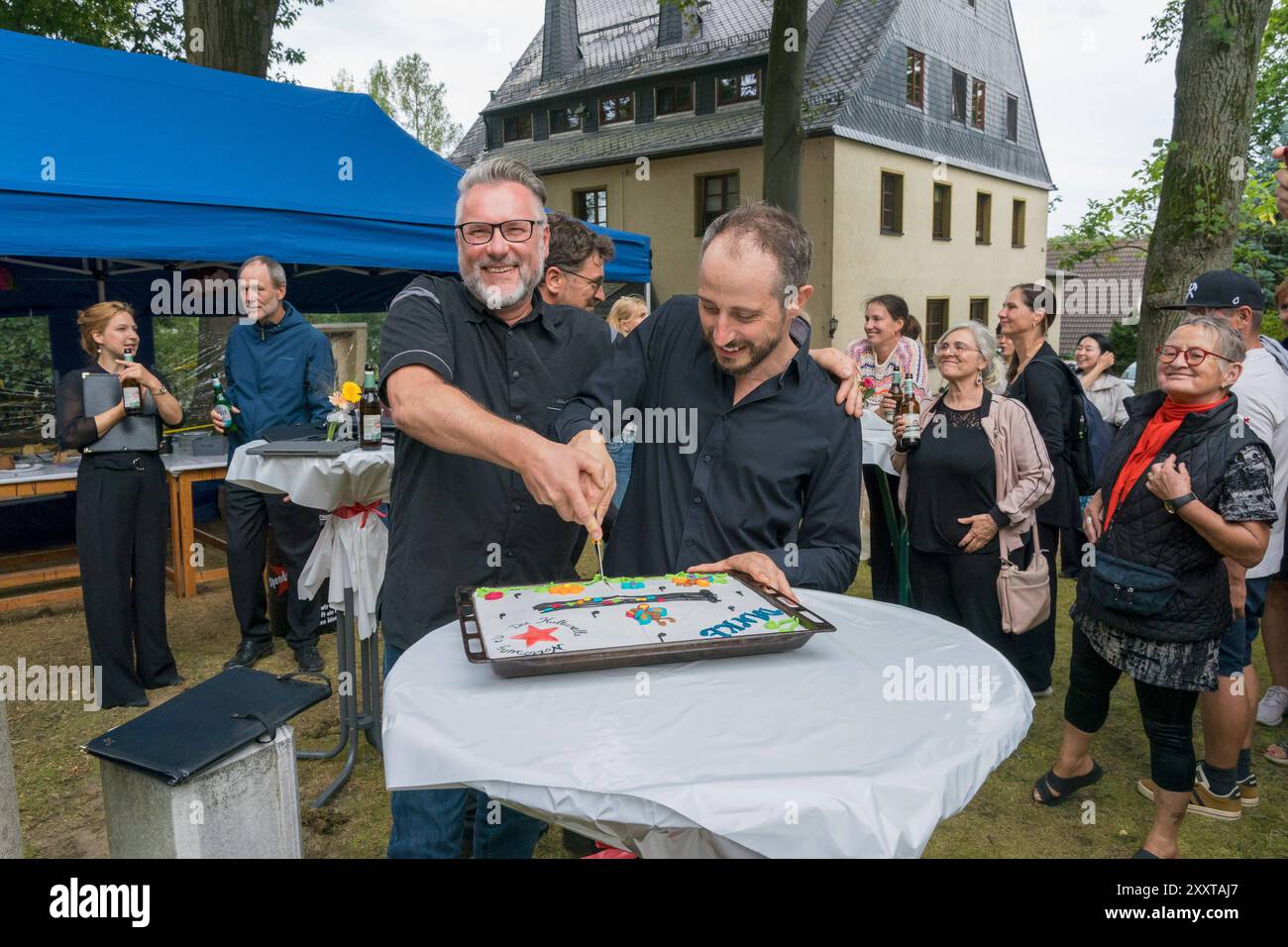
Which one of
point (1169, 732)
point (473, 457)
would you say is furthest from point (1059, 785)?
point (473, 457)

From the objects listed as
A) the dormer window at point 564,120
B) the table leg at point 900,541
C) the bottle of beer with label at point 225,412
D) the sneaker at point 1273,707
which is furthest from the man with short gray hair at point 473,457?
the dormer window at point 564,120

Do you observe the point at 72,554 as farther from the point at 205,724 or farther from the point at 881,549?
the point at 881,549

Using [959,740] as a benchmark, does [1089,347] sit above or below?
above

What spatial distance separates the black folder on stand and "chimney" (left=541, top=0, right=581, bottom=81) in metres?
A: 24.6

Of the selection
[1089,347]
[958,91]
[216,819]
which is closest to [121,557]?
[216,819]

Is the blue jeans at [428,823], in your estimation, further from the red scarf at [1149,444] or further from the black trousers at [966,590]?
the black trousers at [966,590]

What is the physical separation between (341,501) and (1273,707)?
4.39 metres

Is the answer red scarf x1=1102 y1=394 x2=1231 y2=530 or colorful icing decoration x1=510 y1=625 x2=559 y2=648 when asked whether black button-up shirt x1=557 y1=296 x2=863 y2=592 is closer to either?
colorful icing decoration x1=510 y1=625 x2=559 y2=648

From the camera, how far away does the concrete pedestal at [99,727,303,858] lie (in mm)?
2242

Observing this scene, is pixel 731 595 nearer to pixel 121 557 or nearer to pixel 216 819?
pixel 216 819

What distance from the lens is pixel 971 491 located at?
409 centimetres

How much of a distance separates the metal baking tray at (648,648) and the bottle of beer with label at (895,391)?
3331mm

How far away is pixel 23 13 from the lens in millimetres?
14430
